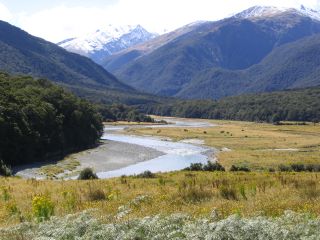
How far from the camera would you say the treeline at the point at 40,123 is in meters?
80.8

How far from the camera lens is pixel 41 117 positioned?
93062 mm

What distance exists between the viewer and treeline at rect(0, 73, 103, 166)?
80.8m

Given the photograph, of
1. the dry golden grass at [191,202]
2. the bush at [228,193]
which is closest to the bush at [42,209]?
the dry golden grass at [191,202]

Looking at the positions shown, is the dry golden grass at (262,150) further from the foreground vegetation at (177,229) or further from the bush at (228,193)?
the foreground vegetation at (177,229)

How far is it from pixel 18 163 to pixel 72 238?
72.0 metres

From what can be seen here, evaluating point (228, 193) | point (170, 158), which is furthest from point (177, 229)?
point (170, 158)

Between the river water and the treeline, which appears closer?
the river water

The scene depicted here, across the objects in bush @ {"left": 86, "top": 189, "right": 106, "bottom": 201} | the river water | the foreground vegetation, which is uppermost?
the foreground vegetation

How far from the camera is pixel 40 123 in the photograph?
92.4 metres

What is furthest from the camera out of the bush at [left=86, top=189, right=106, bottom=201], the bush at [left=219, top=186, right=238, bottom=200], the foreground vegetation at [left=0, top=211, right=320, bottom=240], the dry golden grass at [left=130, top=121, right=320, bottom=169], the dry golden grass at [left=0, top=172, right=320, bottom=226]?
the dry golden grass at [left=130, top=121, right=320, bottom=169]

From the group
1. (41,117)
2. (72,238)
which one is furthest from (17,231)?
(41,117)

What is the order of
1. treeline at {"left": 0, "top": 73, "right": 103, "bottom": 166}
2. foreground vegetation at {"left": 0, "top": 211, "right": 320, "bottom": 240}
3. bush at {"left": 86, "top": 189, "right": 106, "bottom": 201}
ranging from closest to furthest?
foreground vegetation at {"left": 0, "top": 211, "right": 320, "bottom": 240}, bush at {"left": 86, "top": 189, "right": 106, "bottom": 201}, treeline at {"left": 0, "top": 73, "right": 103, "bottom": 166}

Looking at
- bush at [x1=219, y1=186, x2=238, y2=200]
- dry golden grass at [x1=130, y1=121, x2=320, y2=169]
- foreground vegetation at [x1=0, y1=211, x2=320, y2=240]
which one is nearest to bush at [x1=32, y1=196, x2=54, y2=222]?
foreground vegetation at [x1=0, y1=211, x2=320, y2=240]

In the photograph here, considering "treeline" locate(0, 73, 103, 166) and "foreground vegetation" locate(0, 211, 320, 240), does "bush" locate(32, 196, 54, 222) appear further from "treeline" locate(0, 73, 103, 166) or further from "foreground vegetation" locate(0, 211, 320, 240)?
"treeline" locate(0, 73, 103, 166)
